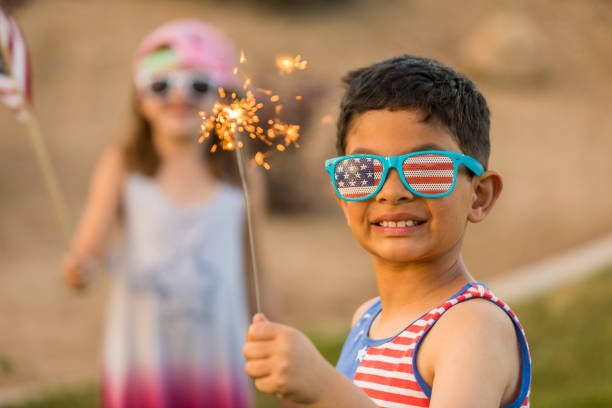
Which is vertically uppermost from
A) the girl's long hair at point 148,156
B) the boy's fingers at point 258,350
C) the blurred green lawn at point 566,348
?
the girl's long hair at point 148,156

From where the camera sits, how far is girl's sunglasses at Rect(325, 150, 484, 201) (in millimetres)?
1526

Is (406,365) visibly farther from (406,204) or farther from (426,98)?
(426,98)

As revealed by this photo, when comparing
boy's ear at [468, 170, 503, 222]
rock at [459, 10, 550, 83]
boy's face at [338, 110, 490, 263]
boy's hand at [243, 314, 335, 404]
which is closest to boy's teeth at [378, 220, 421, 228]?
boy's face at [338, 110, 490, 263]

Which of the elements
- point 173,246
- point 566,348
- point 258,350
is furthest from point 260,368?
point 566,348

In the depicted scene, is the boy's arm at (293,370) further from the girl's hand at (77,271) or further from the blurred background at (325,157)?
the girl's hand at (77,271)

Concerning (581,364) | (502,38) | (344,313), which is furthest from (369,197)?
(502,38)

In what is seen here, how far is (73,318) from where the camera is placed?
7367mm

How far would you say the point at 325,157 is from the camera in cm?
1036

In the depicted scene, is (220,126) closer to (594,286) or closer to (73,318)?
(594,286)

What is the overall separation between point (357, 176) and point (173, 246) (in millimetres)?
2218

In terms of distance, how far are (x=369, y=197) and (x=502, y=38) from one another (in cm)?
1232

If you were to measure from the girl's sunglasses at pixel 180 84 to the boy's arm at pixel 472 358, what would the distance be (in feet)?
7.62

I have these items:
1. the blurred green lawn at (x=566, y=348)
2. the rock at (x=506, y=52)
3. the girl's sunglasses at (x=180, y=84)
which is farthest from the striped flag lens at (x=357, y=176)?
the rock at (x=506, y=52)

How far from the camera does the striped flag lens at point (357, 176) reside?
1.55m
